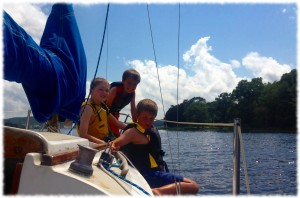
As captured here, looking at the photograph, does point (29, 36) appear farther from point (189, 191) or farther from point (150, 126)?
point (189, 191)

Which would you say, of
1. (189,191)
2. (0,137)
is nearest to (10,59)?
(0,137)

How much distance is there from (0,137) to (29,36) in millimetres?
878

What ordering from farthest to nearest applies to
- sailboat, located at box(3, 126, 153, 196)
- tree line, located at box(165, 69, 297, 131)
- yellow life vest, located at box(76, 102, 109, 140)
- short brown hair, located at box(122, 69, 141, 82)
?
tree line, located at box(165, 69, 297, 131)
short brown hair, located at box(122, 69, 141, 82)
yellow life vest, located at box(76, 102, 109, 140)
sailboat, located at box(3, 126, 153, 196)

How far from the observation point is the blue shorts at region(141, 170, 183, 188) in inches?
115

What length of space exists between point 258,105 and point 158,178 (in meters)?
54.3

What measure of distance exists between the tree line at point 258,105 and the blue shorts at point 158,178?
3307cm

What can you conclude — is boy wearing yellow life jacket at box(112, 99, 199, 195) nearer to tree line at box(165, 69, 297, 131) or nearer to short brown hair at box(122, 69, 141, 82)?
short brown hair at box(122, 69, 141, 82)

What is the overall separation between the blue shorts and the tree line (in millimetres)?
33069

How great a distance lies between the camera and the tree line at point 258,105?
148 feet

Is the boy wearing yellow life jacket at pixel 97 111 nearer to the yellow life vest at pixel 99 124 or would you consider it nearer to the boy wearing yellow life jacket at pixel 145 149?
the yellow life vest at pixel 99 124

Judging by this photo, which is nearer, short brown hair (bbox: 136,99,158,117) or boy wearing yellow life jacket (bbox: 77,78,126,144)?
short brown hair (bbox: 136,99,158,117)

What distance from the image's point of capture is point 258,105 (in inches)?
2147

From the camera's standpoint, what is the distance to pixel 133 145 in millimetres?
3123

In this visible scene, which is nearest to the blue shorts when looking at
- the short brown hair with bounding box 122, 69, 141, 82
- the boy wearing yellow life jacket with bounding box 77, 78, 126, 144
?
the boy wearing yellow life jacket with bounding box 77, 78, 126, 144
